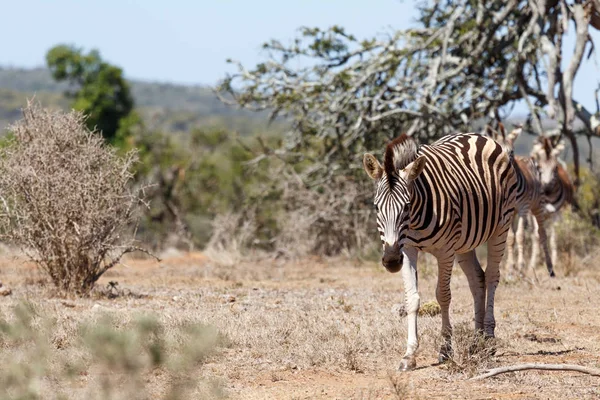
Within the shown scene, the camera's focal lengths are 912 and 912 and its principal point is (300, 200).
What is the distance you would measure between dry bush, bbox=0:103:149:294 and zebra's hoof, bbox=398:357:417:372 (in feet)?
17.0

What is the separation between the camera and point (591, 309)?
10859 millimetres

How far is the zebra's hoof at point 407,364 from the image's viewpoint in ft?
24.0

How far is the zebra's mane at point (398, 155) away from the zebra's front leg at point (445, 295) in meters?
0.89

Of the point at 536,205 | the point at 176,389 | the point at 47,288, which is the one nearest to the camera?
the point at 176,389

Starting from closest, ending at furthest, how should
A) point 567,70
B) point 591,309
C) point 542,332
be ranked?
point 542,332 < point 591,309 < point 567,70

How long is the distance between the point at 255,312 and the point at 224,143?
26.0 meters

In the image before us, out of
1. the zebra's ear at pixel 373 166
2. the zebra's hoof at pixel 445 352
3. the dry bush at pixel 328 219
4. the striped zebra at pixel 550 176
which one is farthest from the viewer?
the dry bush at pixel 328 219

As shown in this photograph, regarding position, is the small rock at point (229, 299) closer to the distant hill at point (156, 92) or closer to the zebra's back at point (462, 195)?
the zebra's back at point (462, 195)

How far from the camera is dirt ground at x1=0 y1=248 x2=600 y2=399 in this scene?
6.96m

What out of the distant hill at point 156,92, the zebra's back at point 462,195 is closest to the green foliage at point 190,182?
the zebra's back at point 462,195

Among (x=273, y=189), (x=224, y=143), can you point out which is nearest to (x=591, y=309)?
(x=273, y=189)

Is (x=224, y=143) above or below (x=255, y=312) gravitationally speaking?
above

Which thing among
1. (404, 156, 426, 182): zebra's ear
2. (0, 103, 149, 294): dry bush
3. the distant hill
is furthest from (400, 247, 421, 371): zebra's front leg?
the distant hill

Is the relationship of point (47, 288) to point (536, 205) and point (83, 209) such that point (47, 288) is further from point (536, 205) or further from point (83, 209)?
point (536, 205)
